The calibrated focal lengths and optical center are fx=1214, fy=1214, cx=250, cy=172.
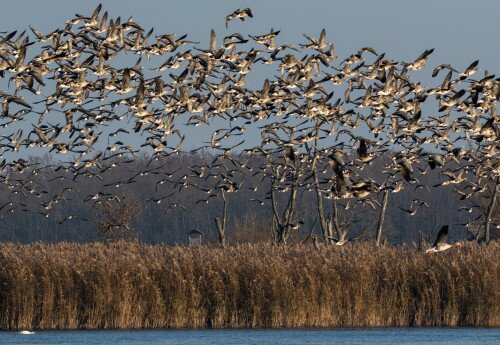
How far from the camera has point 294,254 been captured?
39.8 metres

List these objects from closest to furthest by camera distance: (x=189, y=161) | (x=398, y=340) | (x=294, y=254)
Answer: (x=398, y=340) < (x=294, y=254) < (x=189, y=161)

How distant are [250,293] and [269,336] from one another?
1561mm

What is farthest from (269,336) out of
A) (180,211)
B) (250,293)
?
(180,211)

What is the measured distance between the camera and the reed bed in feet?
122

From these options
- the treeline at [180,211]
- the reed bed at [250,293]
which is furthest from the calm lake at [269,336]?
the treeline at [180,211]

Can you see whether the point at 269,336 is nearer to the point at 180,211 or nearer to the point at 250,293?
the point at 250,293

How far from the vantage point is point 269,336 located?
36.8 metres

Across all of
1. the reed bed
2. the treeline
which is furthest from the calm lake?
the treeline

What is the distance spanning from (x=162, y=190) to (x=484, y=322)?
11036cm

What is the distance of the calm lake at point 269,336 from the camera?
35750mm

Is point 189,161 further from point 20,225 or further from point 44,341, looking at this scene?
point 44,341

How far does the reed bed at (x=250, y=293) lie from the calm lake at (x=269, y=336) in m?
0.31

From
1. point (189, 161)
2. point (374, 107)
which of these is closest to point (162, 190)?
point (189, 161)

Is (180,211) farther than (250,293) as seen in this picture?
Yes
